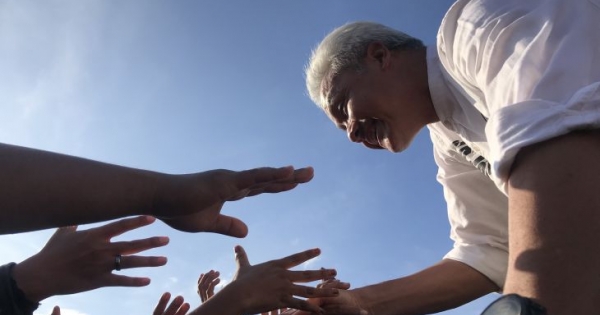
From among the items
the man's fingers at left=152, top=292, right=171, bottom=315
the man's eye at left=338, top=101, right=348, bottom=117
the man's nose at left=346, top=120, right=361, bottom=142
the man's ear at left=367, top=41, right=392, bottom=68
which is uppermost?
the man's ear at left=367, top=41, right=392, bottom=68

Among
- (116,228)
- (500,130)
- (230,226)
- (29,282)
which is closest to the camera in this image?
(500,130)

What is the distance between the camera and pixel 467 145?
2438 millimetres

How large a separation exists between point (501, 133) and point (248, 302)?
1637mm

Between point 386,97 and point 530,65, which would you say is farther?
point 386,97

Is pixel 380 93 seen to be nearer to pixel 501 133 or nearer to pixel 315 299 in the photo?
pixel 315 299

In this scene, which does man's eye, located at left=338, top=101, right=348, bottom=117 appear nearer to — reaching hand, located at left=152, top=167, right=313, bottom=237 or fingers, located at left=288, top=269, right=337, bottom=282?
fingers, located at left=288, top=269, right=337, bottom=282

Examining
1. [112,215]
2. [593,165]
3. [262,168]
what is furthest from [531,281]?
[112,215]

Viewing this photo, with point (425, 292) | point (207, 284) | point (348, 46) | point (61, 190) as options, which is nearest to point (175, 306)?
point (207, 284)

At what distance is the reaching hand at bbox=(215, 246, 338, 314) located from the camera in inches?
92.2

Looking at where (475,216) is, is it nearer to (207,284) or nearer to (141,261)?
(141,261)

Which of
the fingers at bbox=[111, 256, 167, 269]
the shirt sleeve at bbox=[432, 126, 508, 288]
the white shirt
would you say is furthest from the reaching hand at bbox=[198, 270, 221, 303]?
the white shirt

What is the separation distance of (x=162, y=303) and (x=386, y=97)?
1623 millimetres

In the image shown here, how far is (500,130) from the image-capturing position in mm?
999

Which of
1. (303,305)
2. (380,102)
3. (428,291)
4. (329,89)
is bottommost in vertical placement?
(428,291)
